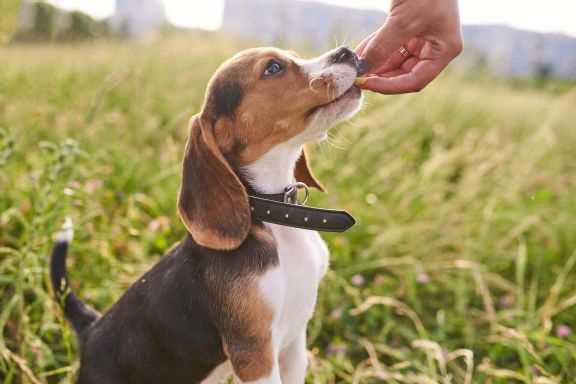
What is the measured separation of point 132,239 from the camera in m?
3.88

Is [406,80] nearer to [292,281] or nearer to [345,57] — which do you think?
[345,57]

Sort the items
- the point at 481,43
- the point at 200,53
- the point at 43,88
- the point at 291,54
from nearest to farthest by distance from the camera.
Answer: the point at 291,54
the point at 43,88
the point at 200,53
the point at 481,43

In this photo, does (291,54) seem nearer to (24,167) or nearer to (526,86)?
(24,167)

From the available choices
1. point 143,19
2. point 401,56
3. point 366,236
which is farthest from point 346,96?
point 143,19

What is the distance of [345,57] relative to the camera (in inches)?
86.4

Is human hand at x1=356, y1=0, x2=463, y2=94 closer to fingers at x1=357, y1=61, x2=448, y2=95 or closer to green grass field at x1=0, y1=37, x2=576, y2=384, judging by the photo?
fingers at x1=357, y1=61, x2=448, y2=95

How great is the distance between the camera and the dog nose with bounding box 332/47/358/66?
2189 mm

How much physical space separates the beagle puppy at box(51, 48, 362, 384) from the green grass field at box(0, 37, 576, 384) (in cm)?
55


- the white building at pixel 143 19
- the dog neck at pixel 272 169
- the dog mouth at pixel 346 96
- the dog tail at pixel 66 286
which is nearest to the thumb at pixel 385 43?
the dog mouth at pixel 346 96

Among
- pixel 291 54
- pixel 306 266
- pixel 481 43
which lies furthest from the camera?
pixel 481 43

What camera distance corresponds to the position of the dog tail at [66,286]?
8.50 ft

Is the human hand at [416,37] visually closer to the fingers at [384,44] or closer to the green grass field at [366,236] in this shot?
the fingers at [384,44]

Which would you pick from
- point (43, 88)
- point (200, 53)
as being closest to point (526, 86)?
point (200, 53)

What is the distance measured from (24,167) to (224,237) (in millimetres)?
2891
